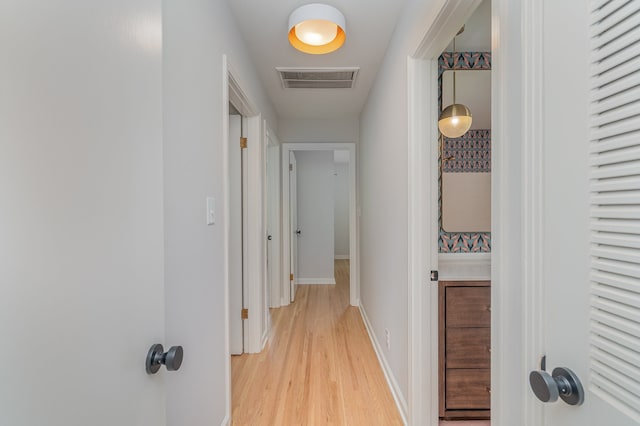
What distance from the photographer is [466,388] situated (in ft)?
5.61

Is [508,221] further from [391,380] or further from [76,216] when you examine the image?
[391,380]

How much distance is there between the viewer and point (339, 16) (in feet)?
5.65

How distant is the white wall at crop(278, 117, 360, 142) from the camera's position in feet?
12.7

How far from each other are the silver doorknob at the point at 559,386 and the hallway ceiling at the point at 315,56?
1957mm

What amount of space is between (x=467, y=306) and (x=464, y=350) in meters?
0.26

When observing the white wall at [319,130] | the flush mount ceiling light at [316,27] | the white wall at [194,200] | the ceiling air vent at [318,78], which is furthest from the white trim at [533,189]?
the white wall at [319,130]

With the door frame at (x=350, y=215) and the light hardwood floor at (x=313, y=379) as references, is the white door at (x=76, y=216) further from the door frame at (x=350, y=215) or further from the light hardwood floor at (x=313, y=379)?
the door frame at (x=350, y=215)

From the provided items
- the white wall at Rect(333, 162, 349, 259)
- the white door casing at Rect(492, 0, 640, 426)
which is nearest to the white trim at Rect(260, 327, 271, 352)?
the white door casing at Rect(492, 0, 640, 426)

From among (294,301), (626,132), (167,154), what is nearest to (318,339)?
(294,301)

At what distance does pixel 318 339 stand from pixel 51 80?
279 centimetres

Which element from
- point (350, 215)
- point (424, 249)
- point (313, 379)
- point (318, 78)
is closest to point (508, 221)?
point (424, 249)

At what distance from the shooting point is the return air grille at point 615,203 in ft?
1.61

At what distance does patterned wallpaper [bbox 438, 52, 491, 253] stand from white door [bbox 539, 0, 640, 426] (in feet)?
4.17

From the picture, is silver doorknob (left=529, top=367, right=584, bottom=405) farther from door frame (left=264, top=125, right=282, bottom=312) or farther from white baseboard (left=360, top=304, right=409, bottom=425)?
door frame (left=264, top=125, right=282, bottom=312)
